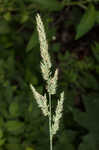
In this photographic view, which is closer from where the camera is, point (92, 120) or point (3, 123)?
point (3, 123)

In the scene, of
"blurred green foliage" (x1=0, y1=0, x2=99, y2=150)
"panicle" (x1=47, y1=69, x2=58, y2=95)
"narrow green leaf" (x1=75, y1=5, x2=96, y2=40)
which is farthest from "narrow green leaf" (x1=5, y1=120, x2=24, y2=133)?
"panicle" (x1=47, y1=69, x2=58, y2=95)

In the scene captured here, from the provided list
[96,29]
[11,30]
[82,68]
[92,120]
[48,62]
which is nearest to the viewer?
[48,62]

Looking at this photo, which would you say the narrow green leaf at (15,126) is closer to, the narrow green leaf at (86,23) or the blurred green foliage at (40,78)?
the blurred green foliage at (40,78)

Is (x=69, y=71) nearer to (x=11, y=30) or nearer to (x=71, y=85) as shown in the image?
(x=71, y=85)

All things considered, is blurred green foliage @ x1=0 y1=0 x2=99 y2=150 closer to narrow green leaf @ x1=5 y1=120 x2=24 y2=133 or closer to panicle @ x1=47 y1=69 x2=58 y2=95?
narrow green leaf @ x1=5 y1=120 x2=24 y2=133

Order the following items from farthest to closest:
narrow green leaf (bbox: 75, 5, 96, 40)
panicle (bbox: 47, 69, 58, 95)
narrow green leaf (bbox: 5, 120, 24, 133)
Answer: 1. narrow green leaf (bbox: 75, 5, 96, 40)
2. narrow green leaf (bbox: 5, 120, 24, 133)
3. panicle (bbox: 47, 69, 58, 95)

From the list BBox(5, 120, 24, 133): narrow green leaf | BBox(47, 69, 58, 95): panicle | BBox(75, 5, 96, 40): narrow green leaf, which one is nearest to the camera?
BBox(47, 69, 58, 95): panicle

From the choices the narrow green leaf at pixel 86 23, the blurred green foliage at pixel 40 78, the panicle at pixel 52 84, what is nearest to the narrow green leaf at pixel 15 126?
the blurred green foliage at pixel 40 78

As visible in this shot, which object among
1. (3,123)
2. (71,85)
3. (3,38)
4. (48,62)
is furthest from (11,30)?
(48,62)

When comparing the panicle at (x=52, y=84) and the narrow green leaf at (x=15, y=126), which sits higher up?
the panicle at (x=52, y=84)
